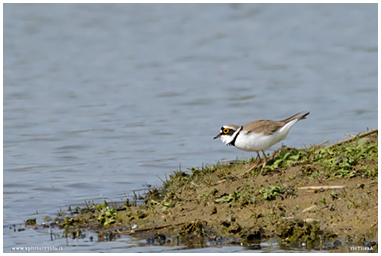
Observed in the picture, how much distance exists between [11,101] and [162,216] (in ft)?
35.3

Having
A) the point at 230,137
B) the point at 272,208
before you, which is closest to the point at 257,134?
the point at 230,137

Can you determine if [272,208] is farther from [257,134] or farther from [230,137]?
[230,137]

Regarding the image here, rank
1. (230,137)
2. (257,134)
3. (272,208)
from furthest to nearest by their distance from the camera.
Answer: (230,137) < (257,134) < (272,208)

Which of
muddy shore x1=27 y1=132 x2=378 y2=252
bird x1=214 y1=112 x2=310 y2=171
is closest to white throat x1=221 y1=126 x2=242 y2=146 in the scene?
bird x1=214 y1=112 x2=310 y2=171

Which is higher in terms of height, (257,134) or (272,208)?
(257,134)

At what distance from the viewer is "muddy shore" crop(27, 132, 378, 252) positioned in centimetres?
781

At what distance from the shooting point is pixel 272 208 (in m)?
8.25

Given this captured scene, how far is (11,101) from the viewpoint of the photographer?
716 inches

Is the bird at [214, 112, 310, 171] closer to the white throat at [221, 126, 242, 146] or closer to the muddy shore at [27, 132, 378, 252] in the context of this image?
the white throat at [221, 126, 242, 146]

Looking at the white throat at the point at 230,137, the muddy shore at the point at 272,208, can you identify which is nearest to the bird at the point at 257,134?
the white throat at the point at 230,137

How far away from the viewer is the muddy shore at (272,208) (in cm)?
781

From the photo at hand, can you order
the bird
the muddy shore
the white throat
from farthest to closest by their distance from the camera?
the white throat, the bird, the muddy shore

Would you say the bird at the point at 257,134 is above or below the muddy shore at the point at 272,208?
above

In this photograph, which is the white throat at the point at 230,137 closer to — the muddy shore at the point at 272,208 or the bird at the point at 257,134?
the bird at the point at 257,134
